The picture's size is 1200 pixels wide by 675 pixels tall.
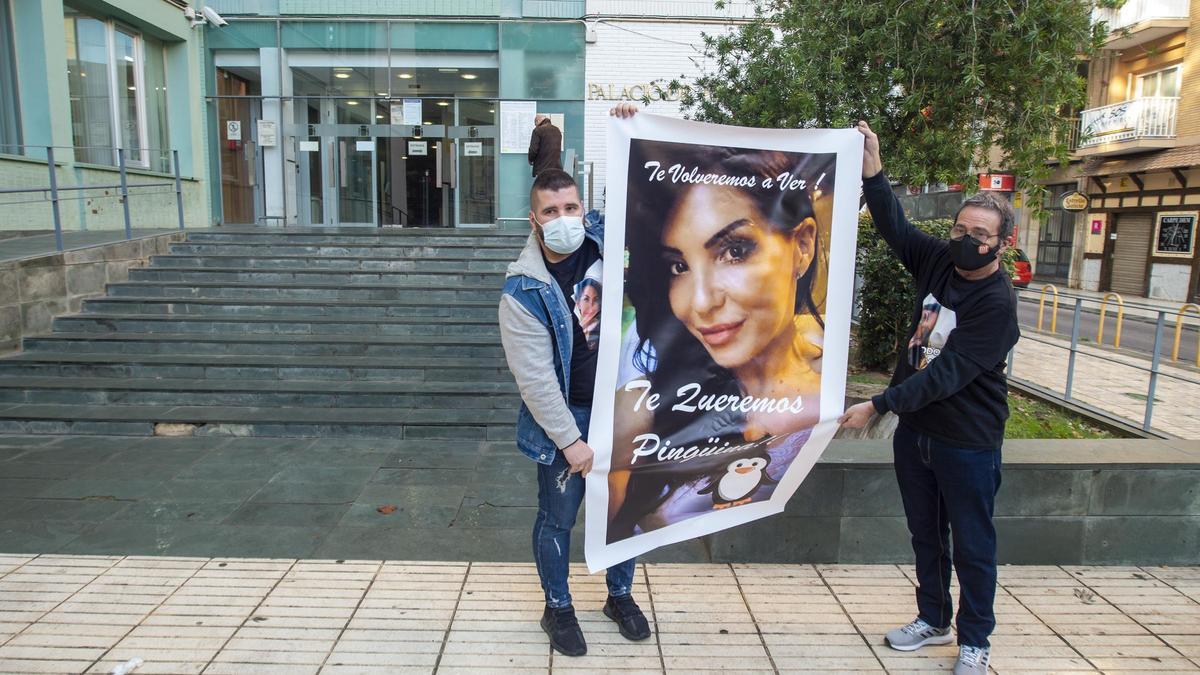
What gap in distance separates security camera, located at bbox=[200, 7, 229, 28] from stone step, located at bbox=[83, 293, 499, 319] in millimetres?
8749

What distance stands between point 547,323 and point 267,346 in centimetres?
583

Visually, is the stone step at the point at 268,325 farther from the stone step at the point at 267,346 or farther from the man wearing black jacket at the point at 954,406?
the man wearing black jacket at the point at 954,406

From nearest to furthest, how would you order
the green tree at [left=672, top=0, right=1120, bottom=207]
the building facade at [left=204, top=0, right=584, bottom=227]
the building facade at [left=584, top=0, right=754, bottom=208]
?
1. the green tree at [left=672, top=0, right=1120, bottom=207]
2. the building facade at [left=584, top=0, right=754, bottom=208]
3. the building facade at [left=204, top=0, right=584, bottom=227]

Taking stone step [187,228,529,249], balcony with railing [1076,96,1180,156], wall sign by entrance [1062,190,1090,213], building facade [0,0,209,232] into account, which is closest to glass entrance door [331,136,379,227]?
building facade [0,0,209,232]

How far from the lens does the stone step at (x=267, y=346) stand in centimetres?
756

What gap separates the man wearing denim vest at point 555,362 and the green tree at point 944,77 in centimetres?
315

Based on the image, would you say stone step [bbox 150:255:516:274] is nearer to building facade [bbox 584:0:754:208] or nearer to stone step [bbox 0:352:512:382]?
stone step [bbox 0:352:512:382]

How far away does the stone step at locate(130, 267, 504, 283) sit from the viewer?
907 centimetres

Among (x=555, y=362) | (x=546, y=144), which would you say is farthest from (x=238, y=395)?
(x=555, y=362)

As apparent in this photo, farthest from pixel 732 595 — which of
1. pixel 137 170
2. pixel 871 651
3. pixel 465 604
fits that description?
pixel 137 170

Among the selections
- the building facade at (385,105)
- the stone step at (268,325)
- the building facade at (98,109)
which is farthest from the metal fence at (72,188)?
the building facade at (385,105)

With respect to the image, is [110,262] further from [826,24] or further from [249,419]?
[826,24]

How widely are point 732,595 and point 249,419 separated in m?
4.42

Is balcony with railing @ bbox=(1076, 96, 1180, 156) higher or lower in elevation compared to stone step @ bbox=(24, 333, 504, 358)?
higher
